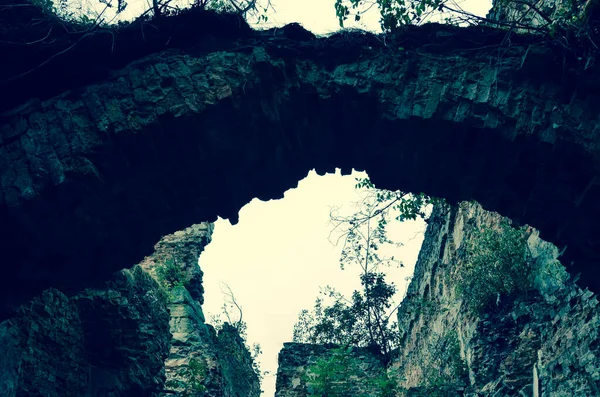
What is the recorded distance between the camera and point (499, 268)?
22.7ft

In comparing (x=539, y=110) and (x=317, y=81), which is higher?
(x=317, y=81)

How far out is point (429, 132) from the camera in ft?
13.1

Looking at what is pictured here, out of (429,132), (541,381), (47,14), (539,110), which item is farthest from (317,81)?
(541,381)

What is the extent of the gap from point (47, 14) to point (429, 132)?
2.83m

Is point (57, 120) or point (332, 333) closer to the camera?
point (57, 120)

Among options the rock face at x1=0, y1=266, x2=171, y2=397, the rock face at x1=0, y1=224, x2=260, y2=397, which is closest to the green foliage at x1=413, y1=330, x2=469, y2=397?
the rock face at x1=0, y1=224, x2=260, y2=397

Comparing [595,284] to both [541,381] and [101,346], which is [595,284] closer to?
[541,381]

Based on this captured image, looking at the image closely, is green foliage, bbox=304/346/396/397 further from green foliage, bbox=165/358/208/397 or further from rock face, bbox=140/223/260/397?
green foliage, bbox=165/358/208/397

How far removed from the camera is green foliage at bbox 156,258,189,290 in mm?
10531

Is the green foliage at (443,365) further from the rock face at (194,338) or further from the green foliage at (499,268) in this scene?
the rock face at (194,338)

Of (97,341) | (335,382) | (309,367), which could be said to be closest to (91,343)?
(97,341)

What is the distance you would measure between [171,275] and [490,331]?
630cm

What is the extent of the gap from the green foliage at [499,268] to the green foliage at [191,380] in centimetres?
437

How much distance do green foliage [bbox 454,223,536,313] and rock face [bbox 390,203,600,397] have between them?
13 cm
